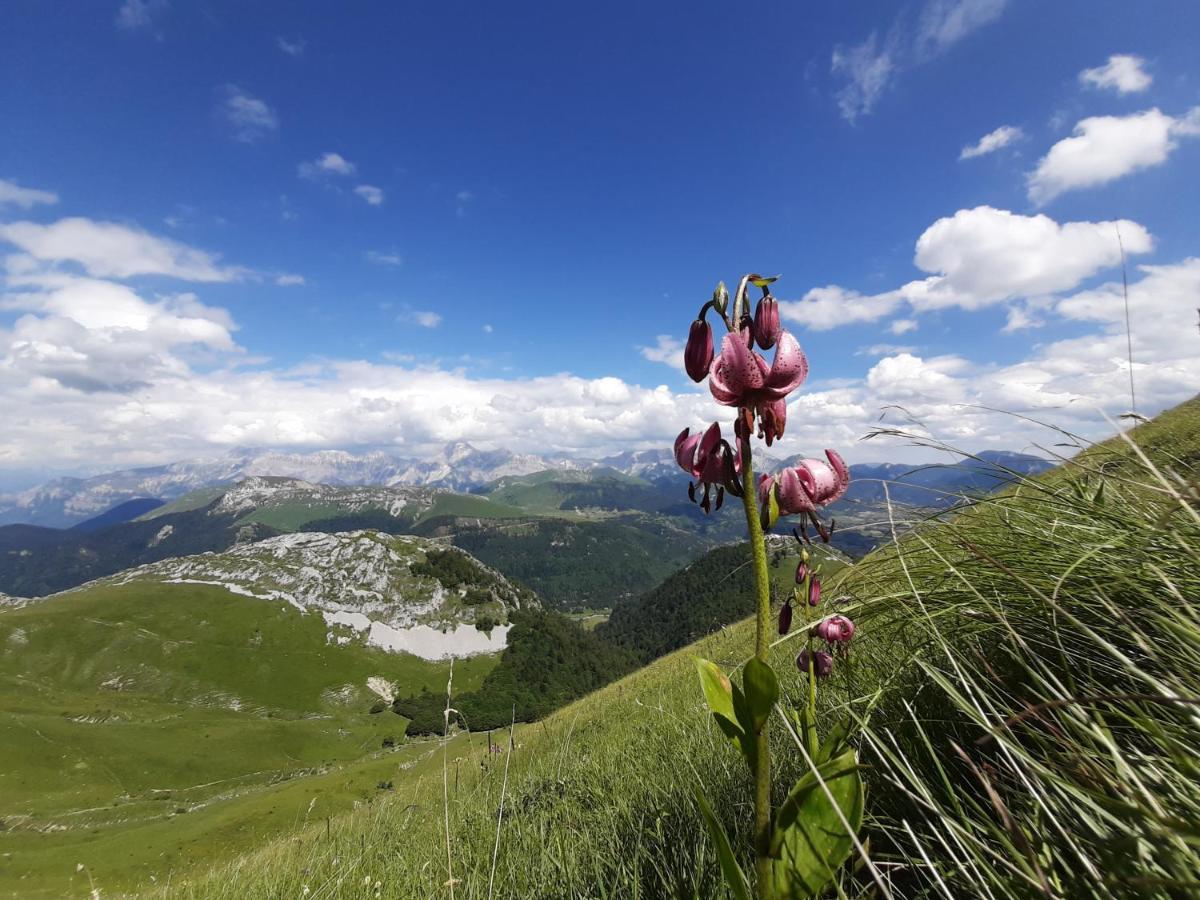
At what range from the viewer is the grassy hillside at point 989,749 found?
1.26m

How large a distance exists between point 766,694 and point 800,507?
35.1 inches

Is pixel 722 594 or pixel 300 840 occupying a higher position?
pixel 300 840

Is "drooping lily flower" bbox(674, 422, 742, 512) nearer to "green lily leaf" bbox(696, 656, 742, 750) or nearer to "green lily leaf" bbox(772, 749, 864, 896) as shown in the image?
"green lily leaf" bbox(696, 656, 742, 750)

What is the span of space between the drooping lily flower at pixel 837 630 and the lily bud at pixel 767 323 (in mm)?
1395

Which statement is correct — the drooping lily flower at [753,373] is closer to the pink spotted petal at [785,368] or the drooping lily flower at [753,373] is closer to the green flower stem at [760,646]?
the pink spotted petal at [785,368]

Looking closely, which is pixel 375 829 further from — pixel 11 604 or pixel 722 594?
pixel 11 604

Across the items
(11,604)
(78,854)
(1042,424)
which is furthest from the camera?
(11,604)

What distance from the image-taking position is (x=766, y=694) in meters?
1.42

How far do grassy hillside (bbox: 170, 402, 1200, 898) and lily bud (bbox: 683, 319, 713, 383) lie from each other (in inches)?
39.0

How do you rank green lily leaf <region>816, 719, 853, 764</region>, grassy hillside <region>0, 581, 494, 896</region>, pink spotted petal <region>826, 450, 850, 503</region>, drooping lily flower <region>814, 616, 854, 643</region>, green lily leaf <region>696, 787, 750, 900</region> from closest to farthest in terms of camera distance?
green lily leaf <region>696, 787, 750, 900</region> < green lily leaf <region>816, 719, 853, 764</region> < pink spotted petal <region>826, 450, 850, 503</region> < drooping lily flower <region>814, 616, 854, 643</region> < grassy hillside <region>0, 581, 494, 896</region>

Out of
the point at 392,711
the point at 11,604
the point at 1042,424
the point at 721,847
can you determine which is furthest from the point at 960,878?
the point at 11,604

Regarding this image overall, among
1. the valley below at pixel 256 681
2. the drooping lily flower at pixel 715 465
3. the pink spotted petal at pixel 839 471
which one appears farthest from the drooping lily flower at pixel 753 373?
the valley below at pixel 256 681

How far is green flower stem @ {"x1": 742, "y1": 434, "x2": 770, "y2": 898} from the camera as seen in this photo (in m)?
1.53

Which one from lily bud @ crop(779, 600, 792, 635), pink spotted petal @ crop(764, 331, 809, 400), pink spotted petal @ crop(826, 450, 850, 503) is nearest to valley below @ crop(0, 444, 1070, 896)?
lily bud @ crop(779, 600, 792, 635)
